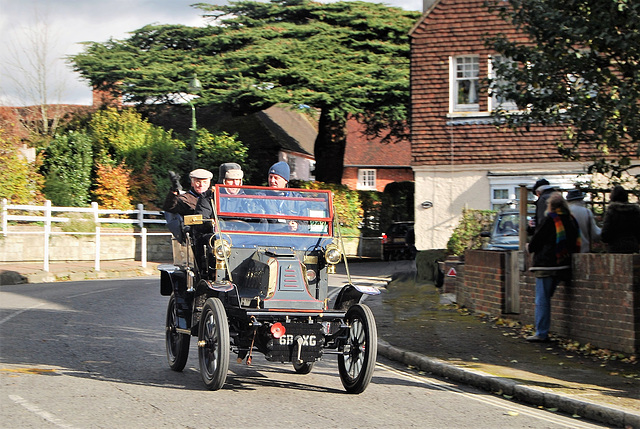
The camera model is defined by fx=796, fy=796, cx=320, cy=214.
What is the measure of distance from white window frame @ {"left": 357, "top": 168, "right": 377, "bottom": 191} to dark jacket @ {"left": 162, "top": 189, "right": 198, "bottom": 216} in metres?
51.0

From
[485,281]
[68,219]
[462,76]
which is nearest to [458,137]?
[462,76]

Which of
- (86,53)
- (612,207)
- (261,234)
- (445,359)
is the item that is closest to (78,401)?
(261,234)

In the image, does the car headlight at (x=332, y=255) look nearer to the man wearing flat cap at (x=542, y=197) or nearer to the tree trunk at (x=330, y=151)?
the man wearing flat cap at (x=542, y=197)

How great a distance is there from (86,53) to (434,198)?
65.8ft

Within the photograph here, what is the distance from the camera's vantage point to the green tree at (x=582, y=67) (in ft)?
32.0

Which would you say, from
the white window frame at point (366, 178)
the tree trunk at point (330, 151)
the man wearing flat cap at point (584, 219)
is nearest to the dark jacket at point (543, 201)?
the man wearing flat cap at point (584, 219)

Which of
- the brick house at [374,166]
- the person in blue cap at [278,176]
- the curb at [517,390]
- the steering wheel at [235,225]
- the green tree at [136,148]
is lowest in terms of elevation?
the curb at [517,390]

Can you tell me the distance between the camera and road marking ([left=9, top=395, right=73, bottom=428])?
6.09m

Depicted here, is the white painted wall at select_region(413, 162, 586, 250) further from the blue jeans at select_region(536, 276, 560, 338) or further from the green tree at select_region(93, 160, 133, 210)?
the blue jeans at select_region(536, 276, 560, 338)

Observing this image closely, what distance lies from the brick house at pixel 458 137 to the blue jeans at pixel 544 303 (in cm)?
1239

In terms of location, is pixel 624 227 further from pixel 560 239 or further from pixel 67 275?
pixel 67 275

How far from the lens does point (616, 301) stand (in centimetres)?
959

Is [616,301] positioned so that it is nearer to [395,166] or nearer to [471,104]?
[471,104]

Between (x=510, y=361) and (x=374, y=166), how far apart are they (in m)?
50.4
